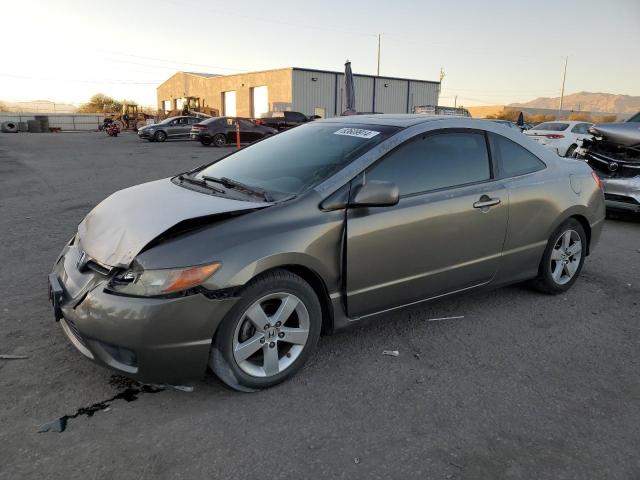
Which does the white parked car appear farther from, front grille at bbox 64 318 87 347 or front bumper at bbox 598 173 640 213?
front grille at bbox 64 318 87 347

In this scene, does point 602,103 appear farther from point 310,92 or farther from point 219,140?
point 219,140

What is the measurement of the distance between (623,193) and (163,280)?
292 inches

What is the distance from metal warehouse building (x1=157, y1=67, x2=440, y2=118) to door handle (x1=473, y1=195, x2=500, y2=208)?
32.2 metres

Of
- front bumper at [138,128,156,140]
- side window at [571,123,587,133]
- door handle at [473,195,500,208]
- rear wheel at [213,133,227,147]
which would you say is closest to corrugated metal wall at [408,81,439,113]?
front bumper at [138,128,156,140]

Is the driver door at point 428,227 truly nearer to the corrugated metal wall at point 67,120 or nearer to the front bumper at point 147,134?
the front bumper at point 147,134

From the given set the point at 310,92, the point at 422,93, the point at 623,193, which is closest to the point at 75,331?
the point at 623,193

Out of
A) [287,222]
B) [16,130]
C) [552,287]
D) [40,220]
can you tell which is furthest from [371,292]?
[16,130]

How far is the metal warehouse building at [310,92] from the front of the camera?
41.7 metres

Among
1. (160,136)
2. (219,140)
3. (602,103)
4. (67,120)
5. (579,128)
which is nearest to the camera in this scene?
(579,128)

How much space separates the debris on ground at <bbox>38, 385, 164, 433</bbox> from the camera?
2562 millimetres

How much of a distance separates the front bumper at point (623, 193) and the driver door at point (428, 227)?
4859 mm

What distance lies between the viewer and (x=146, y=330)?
2.54 m

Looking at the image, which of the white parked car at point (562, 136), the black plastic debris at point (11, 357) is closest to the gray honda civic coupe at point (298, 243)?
the black plastic debris at point (11, 357)

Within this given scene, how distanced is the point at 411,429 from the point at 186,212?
1.71m
